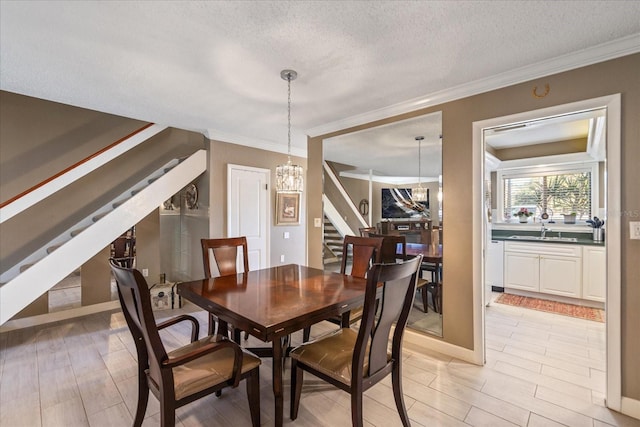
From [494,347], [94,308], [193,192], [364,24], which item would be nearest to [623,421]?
[494,347]

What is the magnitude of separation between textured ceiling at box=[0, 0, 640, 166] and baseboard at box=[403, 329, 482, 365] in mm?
2341

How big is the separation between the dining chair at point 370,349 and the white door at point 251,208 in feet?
8.91

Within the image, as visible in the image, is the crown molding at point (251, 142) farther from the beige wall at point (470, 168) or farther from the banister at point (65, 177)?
the beige wall at point (470, 168)

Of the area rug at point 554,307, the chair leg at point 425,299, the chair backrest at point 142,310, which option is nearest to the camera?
the chair backrest at point 142,310

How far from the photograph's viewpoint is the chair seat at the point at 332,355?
1.55 metres

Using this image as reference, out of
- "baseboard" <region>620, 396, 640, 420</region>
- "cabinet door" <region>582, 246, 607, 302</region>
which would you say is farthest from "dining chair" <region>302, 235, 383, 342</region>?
"cabinet door" <region>582, 246, 607, 302</region>

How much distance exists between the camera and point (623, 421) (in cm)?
181

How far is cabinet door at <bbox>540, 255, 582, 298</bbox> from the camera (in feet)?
12.1

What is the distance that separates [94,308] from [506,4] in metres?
5.16

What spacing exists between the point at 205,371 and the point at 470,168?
2.54 meters

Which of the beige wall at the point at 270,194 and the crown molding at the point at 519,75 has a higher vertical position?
the crown molding at the point at 519,75

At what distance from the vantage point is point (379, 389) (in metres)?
2.12

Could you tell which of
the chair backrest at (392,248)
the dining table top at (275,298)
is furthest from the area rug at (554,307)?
the dining table top at (275,298)

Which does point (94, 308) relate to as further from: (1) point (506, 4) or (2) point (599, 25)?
(2) point (599, 25)
